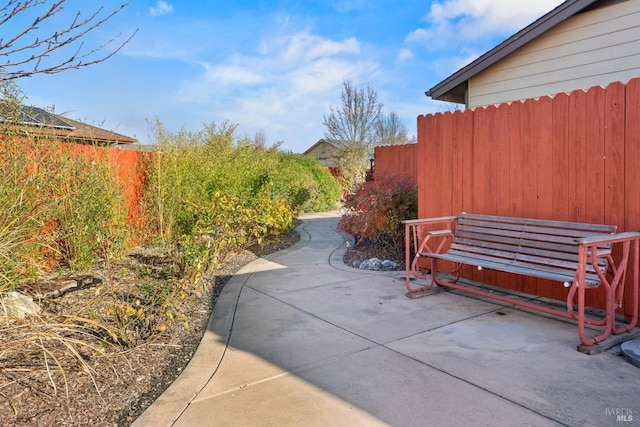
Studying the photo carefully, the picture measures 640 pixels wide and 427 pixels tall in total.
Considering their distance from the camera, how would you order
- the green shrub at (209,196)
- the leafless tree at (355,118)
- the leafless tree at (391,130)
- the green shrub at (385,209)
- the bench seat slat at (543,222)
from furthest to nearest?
the leafless tree at (391,130) < the leafless tree at (355,118) < the green shrub at (385,209) < the green shrub at (209,196) < the bench seat slat at (543,222)

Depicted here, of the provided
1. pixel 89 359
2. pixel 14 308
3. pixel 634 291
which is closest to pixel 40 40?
pixel 14 308

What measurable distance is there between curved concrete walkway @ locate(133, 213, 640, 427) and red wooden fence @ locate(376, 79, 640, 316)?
108cm

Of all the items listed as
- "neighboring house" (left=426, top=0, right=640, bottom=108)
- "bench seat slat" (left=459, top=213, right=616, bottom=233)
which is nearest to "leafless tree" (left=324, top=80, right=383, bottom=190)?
"neighboring house" (left=426, top=0, right=640, bottom=108)

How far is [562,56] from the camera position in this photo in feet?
20.4

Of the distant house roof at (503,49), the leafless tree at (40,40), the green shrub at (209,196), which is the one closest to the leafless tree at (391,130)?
the distant house roof at (503,49)

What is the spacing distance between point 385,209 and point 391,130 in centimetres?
2704

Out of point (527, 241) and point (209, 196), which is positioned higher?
point (209, 196)

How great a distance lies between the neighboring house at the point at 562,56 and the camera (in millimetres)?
5555

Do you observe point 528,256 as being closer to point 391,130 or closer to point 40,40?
point 40,40

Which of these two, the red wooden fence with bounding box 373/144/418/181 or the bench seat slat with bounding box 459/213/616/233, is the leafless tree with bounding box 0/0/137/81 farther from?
the red wooden fence with bounding box 373/144/418/181

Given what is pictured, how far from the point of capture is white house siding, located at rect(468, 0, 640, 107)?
5523 millimetres

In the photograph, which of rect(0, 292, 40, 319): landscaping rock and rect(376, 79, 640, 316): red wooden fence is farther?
rect(376, 79, 640, 316): red wooden fence

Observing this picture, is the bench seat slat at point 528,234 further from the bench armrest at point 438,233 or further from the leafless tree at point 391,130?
the leafless tree at point 391,130

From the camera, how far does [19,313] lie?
2.81 m
